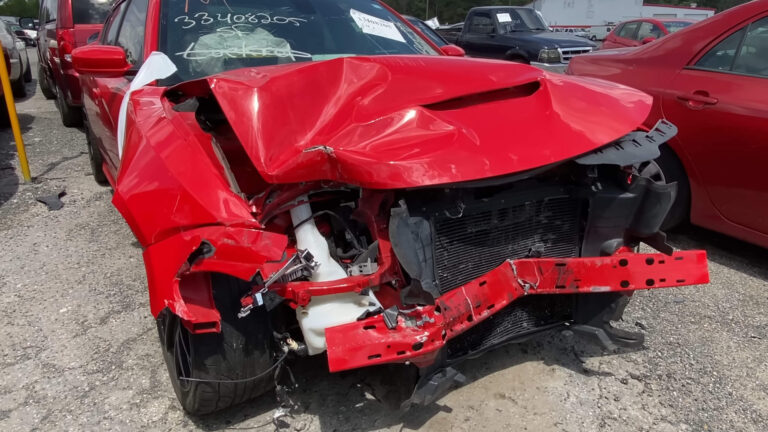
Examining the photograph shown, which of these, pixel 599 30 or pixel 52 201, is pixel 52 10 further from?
pixel 599 30

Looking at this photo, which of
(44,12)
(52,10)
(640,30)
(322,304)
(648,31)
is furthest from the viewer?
(640,30)

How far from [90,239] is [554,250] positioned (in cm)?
317

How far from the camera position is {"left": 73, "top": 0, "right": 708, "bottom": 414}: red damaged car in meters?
1.78

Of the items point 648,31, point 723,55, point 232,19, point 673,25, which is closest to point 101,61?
point 232,19

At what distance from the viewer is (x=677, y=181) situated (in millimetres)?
3572

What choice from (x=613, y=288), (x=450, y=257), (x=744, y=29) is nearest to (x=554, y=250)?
(x=613, y=288)

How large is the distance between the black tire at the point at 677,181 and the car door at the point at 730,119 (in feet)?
0.41

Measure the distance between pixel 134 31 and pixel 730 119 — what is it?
11.7ft

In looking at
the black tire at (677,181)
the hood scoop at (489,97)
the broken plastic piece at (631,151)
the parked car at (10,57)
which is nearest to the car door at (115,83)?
the hood scoop at (489,97)

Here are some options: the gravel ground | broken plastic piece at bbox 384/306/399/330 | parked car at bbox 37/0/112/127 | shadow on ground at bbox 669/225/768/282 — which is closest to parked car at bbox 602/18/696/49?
shadow on ground at bbox 669/225/768/282

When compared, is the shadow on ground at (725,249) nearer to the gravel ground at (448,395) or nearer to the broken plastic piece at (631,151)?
the gravel ground at (448,395)

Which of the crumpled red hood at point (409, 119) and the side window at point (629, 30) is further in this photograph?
the side window at point (629, 30)

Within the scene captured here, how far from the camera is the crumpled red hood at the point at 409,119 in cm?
178

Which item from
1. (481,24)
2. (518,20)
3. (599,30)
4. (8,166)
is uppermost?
(518,20)
